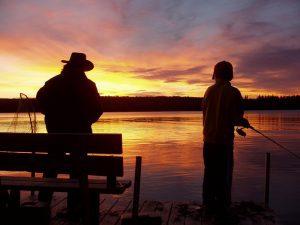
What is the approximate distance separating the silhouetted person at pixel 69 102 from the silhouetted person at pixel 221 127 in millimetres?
1645

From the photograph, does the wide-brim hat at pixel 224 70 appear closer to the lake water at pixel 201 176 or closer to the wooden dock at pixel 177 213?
the wooden dock at pixel 177 213

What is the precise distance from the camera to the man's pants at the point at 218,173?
586 cm

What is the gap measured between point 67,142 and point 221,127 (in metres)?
2.39

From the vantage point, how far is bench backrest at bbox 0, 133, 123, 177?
4.27 m

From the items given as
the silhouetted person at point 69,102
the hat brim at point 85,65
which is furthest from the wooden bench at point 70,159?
the hat brim at point 85,65

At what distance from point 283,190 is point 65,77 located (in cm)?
1024

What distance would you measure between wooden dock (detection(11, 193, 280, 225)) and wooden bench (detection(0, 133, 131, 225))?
1.11m

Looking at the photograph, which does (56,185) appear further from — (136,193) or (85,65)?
(85,65)

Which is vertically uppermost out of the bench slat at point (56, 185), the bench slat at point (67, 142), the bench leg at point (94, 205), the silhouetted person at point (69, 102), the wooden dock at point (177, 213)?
the silhouetted person at point (69, 102)

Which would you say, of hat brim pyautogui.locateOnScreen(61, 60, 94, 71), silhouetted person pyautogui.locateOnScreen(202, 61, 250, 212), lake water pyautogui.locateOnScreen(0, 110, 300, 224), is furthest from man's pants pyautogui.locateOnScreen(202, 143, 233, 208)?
lake water pyautogui.locateOnScreen(0, 110, 300, 224)

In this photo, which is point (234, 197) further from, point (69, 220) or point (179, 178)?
point (69, 220)

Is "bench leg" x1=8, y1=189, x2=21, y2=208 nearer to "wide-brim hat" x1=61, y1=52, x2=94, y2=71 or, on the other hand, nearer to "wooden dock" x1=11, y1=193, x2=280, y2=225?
"wooden dock" x1=11, y1=193, x2=280, y2=225

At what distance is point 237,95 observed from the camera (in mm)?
5746

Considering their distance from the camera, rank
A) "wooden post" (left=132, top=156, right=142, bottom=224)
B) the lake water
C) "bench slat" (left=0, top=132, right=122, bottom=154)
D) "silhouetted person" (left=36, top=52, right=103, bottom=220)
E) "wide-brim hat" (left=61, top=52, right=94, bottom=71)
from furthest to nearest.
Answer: the lake water < "wide-brim hat" (left=61, top=52, right=94, bottom=71) < "silhouetted person" (left=36, top=52, right=103, bottom=220) < "wooden post" (left=132, top=156, right=142, bottom=224) < "bench slat" (left=0, top=132, right=122, bottom=154)
